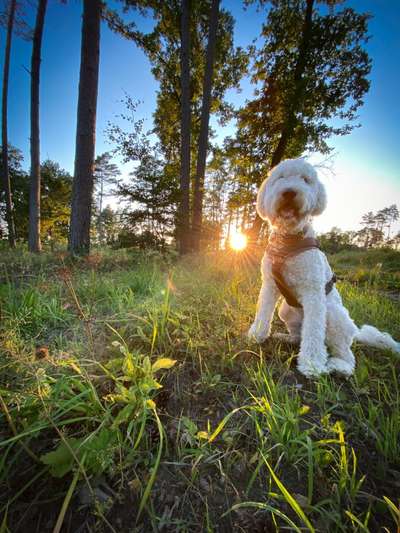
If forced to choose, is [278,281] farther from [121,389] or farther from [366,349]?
[121,389]

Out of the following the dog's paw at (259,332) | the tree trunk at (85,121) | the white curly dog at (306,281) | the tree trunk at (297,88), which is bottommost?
the dog's paw at (259,332)

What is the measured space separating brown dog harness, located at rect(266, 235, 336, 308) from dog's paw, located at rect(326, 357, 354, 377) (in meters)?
0.55

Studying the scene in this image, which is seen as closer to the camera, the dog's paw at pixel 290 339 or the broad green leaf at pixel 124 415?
the broad green leaf at pixel 124 415

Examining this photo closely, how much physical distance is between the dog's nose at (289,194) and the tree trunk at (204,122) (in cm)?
591

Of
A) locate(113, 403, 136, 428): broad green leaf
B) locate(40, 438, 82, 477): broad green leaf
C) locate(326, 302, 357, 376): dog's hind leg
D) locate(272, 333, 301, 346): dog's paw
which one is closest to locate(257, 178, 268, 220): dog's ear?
locate(326, 302, 357, 376): dog's hind leg

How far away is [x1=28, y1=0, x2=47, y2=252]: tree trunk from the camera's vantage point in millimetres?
8523

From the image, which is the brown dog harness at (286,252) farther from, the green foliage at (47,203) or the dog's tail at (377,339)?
the green foliage at (47,203)

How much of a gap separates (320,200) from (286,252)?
0.68 metres

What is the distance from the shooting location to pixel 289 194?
6.34 ft

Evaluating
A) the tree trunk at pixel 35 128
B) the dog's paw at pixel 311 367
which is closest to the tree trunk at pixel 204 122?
the dog's paw at pixel 311 367

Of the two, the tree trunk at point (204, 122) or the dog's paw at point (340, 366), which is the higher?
the tree trunk at point (204, 122)

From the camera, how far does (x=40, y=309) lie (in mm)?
2070

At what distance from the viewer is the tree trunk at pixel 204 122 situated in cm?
790

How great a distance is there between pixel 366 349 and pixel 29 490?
2924 mm
